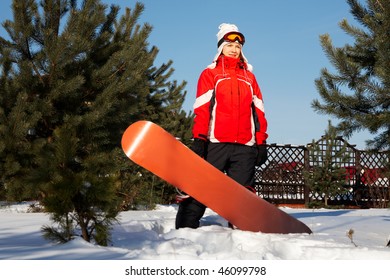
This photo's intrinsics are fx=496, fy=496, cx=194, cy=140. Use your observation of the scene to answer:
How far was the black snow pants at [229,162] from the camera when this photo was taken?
3.71 m

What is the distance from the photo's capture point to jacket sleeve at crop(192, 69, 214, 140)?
3.73m

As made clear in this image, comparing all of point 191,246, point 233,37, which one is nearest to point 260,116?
point 233,37

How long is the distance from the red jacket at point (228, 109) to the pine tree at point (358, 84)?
1.81 m

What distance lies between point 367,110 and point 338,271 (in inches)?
146

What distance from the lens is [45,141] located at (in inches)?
243

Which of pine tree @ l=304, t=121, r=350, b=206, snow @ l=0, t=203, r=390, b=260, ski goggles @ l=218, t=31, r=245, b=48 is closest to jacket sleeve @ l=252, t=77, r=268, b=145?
ski goggles @ l=218, t=31, r=245, b=48

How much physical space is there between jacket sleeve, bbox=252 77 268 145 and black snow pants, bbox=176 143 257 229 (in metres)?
0.10

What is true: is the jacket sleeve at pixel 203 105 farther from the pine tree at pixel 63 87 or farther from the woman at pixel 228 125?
the pine tree at pixel 63 87

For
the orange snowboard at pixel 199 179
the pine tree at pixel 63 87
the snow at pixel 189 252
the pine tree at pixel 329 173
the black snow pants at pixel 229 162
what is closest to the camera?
the snow at pixel 189 252

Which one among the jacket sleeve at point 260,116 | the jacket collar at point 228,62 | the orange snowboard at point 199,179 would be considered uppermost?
the jacket collar at point 228,62

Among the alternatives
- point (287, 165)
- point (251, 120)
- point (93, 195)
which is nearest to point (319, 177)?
point (287, 165)

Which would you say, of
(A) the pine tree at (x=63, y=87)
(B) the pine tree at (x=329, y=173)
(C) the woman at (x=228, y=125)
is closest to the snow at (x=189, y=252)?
(C) the woman at (x=228, y=125)

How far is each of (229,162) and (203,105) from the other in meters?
0.49

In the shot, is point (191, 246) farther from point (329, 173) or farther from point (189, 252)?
point (329, 173)
